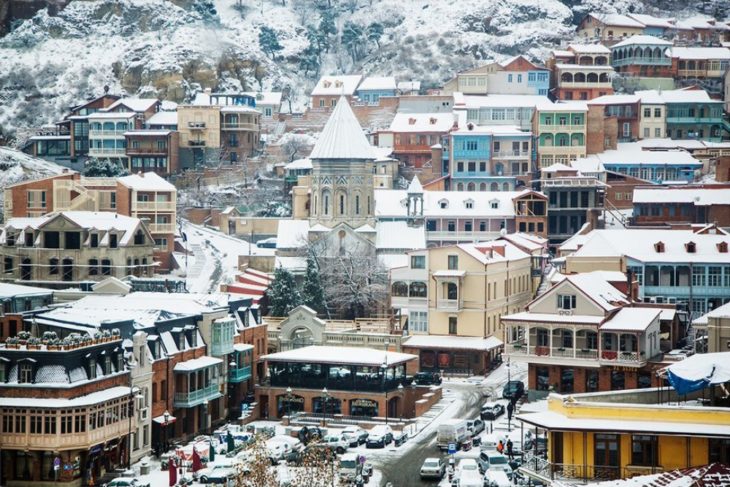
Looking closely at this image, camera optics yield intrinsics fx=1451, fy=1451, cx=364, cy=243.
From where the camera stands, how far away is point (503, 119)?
144500 mm

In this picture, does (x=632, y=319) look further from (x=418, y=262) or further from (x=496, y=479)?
(x=418, y=262)

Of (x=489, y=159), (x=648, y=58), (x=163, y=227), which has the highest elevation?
(x=648, y=58)

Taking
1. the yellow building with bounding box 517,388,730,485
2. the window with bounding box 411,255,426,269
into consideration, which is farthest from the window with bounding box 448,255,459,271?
the yellow building with bounding box 517,388,730,485

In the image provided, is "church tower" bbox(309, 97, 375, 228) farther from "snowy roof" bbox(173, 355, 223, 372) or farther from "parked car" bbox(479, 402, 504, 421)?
"snowy roof" bbox(173, 355, 223, 372)

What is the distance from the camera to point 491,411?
79.8 metres

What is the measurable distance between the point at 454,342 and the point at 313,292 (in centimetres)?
1385

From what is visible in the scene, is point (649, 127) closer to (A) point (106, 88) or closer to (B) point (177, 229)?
(B) point (177, 229)

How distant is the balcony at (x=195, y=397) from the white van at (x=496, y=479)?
20005 millimetres

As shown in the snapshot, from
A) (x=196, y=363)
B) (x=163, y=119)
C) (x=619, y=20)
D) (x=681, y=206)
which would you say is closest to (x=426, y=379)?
(x=196, y=363)

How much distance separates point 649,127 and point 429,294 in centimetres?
5364

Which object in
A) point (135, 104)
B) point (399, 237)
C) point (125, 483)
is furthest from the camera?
point (135, 104)

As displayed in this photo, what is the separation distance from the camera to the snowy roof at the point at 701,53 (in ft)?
531

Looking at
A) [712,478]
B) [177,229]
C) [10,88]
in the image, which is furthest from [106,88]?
[712,478]

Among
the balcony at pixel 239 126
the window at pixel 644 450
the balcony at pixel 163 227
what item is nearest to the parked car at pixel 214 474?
the window at pixel 644 450
